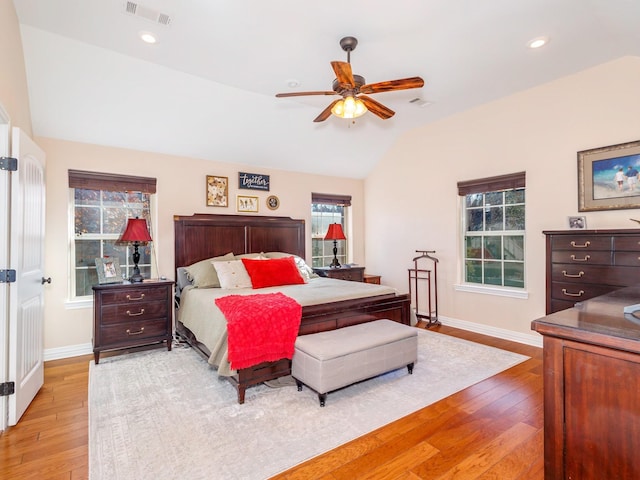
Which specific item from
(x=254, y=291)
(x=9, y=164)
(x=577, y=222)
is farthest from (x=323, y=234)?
(x=9, y=164)

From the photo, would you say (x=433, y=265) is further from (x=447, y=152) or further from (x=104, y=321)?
(x=104, y=321)

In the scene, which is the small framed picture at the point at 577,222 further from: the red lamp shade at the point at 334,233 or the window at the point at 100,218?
the window at the point at 100,218

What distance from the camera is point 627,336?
3.43ft

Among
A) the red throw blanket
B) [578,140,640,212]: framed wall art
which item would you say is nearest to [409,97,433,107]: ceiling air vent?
[578,140,640,212]: framed wall art

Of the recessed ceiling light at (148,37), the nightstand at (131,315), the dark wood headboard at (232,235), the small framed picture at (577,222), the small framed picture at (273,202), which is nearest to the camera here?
the recessed ceiling light at (148,37)

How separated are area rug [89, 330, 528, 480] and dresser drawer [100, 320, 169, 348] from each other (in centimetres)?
22

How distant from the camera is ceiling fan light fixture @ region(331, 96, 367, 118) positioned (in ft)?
9.02

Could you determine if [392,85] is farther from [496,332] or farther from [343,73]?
[496,332]

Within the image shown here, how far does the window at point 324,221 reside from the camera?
577 cm

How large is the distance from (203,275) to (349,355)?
7.05 feet

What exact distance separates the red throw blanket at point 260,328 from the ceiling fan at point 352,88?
5.67 feet

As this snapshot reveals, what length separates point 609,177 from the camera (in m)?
3.36

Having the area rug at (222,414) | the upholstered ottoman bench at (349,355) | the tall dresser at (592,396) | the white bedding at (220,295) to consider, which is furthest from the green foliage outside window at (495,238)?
the tall dresser at (592,396)

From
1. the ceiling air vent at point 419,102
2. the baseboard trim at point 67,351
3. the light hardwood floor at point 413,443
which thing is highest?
the ceiling air vent at point 419,102
